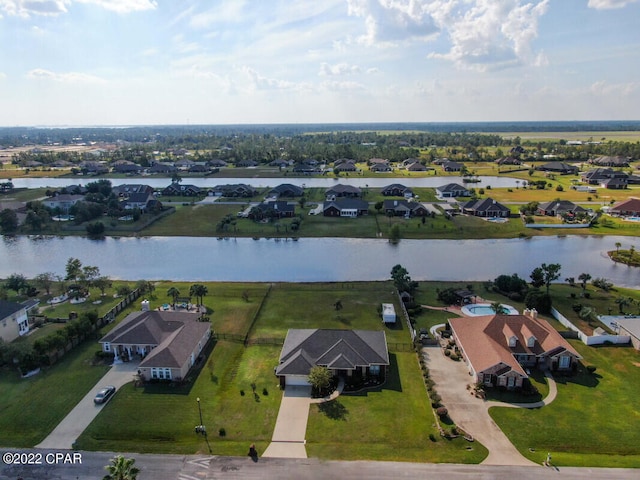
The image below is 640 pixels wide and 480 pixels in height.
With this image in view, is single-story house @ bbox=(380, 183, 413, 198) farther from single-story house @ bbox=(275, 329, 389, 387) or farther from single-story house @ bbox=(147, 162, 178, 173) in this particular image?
single-story house @ bbox=(147, 162, 178, 173)

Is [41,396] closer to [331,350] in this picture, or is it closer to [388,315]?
[331,350]

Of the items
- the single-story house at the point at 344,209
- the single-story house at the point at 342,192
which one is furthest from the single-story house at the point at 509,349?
the single-story house at the point at 342,192

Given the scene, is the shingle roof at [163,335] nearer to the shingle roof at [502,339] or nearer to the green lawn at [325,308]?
the green lawn at [325,308]

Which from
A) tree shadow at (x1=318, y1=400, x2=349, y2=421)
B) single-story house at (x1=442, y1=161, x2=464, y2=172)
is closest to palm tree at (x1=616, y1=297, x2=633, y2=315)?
tree shadow at (x1=318, y1=400, x2=349, y2=421)

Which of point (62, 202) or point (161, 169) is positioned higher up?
point (62, 202)

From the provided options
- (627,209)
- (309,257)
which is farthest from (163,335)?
(627,209)

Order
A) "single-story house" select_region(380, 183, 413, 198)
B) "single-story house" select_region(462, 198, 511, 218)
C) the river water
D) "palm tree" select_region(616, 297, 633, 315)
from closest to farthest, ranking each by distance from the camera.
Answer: "palm tree" select_region(616, 297, 633, 315) → the river water → "single-story house" select_region(462, 198, 511, 218) → "single-story house" select_region(380, 183, 413, 198)
